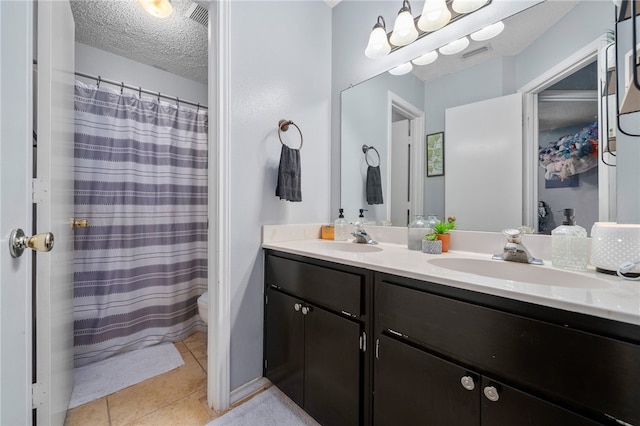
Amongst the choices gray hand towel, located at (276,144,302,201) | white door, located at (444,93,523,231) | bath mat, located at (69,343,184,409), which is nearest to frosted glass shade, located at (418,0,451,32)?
white door, located at (444,93,523,231)

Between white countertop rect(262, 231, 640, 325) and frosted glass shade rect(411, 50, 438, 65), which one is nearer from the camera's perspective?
white countertop rect(262, 231, 640, 325)

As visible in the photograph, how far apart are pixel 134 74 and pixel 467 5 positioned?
97.9 inches

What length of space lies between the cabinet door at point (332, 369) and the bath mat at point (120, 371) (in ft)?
3.52

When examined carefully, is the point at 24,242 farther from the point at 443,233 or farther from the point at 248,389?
the point at 443,233

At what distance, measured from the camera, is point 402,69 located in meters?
1.49

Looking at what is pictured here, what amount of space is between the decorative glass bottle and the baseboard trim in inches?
43.7

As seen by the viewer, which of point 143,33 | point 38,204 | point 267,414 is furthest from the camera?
point 143,33

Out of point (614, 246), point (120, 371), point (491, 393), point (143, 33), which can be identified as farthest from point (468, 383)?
point (143, 33)

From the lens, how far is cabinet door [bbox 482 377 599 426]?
0.56 m

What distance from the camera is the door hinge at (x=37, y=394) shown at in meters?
0.85

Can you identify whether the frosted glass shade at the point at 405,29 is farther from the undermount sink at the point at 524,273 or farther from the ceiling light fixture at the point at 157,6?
the ceiling light fixture at the point at 157,6

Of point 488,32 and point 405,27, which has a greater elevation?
point 405,27

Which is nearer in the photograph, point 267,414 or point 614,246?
point 614,246

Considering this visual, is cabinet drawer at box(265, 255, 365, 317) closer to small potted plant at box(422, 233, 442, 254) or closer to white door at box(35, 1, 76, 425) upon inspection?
small potted plant at box(422, 233, 442, 254)
